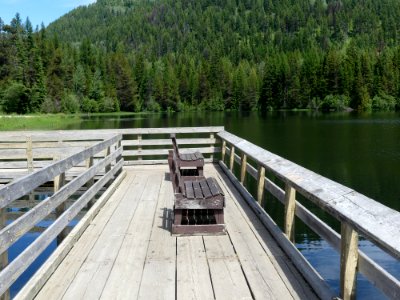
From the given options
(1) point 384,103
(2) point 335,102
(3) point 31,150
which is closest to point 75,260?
(3) point 31,150

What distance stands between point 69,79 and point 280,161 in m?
99.0

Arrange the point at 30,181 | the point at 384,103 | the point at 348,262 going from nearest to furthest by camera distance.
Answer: the point at 348,262
the point at 30,181
the point at 384,103

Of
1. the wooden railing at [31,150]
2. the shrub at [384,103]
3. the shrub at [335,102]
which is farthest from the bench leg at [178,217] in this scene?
the shrub at [384,103]

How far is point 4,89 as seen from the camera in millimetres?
77062

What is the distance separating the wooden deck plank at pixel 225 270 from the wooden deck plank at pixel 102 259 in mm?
1065

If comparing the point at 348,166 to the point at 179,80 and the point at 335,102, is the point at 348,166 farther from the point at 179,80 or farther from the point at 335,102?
the point at 179,80

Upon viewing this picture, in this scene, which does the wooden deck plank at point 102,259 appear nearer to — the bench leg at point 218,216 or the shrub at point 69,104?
the bench leg at point 218,216

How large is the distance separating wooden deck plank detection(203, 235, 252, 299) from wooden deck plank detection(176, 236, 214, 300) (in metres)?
0.07

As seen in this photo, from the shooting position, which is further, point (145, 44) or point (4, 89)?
point (145, 44)

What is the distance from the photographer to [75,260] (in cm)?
501

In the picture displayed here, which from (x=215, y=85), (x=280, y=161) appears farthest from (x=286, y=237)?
(x=215, y=85)

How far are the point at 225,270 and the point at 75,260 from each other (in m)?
1.66

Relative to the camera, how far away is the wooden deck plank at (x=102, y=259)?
4176 mm

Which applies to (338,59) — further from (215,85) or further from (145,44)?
(145,44)
